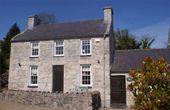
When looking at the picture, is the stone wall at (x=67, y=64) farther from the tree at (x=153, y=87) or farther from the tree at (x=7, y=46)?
the tree at (x=153, y=87)

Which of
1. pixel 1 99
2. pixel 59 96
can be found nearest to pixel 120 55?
pixel 59 96

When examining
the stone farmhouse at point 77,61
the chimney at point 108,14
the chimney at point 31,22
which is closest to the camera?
the stone farmhouse at point 77,61

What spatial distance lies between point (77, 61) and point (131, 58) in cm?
560

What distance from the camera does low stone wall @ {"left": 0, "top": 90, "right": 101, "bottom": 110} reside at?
1928 centimetres

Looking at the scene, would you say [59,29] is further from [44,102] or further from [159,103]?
[159,103]

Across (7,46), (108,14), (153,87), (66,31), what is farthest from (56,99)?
(7,46)

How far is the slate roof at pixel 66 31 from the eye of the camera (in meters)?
26.5

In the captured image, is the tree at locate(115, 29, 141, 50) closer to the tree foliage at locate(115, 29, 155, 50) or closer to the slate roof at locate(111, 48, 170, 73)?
the tree foliage at locate(115, 29, 155, 50)

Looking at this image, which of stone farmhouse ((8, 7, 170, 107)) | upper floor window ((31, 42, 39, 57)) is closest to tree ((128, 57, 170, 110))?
stone farmhouse ((8, 7, 170, 107))

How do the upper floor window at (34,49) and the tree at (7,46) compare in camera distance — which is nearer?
the upper floor window at (34,49)

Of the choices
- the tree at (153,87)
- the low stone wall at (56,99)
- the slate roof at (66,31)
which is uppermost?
the slate roof at (66,31)

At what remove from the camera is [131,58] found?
25.9 meters

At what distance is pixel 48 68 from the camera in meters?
27.0

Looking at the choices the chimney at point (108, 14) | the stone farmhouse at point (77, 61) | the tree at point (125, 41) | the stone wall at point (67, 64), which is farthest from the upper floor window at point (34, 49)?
the tree at point (125, 41)
